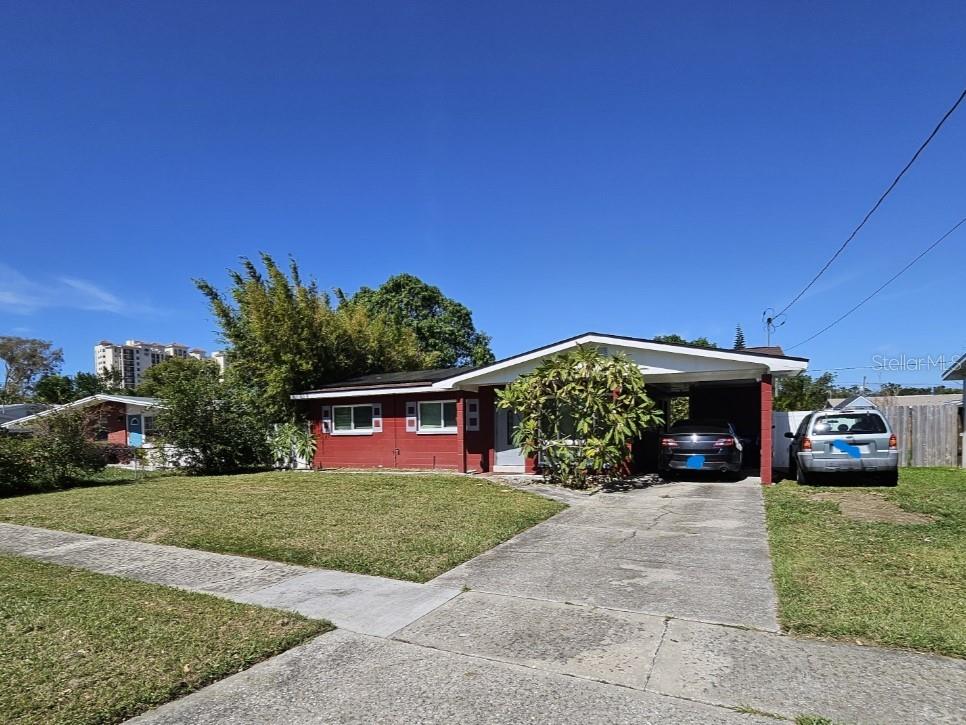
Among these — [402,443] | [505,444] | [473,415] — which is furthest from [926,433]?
[402,443]

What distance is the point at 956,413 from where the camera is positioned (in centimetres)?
1526

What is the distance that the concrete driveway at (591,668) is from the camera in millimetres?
3201

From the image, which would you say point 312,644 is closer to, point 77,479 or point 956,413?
point 77,479

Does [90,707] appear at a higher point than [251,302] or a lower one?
lower

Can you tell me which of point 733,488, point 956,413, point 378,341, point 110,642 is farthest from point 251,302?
point 956,413

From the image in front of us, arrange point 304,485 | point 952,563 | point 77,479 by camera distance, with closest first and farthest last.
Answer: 1. point 952,563
2. point 304,485
3. point 77,479

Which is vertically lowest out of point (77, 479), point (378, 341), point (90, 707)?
point (77, 479)

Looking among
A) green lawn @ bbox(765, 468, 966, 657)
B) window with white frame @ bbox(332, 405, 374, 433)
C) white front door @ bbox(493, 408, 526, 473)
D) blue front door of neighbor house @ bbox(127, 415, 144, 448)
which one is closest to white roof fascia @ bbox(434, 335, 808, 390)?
white front door @ bbox(493, 408, 526, 473)

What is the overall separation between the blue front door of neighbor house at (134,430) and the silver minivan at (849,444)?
2955 centimetres

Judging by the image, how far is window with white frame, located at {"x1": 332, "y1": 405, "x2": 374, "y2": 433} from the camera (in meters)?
19.1

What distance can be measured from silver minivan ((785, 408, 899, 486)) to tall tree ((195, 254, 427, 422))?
1579cm

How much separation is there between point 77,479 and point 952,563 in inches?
748

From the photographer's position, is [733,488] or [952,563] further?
[733,488]

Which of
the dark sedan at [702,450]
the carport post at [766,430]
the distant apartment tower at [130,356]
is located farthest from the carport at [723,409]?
the distant apartment tower at [130,356]
